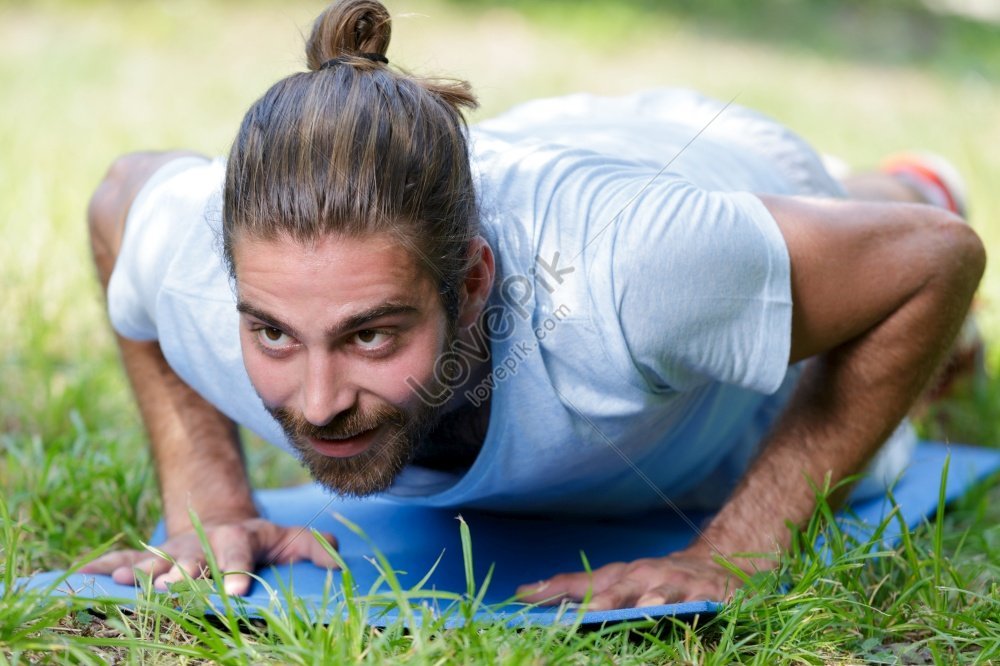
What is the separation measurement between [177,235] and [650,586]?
1.09 meters

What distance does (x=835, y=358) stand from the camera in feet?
7.69

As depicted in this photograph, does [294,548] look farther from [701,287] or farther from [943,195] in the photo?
[943,195]

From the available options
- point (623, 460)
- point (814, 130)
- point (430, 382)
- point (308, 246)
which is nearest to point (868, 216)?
point (623, 460)

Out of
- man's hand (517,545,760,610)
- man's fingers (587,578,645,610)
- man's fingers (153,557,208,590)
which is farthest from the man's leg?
man's fingers (153,557,208,590)

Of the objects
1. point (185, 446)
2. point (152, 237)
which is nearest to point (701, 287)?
point (152, 237)

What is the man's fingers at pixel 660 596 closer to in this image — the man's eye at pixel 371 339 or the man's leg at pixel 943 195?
the man's eye at pixel 371 339

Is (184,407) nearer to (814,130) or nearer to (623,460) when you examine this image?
(623,460)

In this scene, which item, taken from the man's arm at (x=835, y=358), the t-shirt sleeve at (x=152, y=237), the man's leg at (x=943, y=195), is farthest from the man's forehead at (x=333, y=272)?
the man's leg at (x=943, y=195)

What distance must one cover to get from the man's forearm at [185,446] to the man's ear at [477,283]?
0.74 meters

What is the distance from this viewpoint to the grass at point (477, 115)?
188 cm

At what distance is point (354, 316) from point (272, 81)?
5.30 metres

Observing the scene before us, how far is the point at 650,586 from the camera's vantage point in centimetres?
210

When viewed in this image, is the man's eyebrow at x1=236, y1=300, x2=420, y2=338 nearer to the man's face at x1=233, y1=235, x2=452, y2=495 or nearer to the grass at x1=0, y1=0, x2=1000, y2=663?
the man's face at x1=233, y1=235, x2=452, y2=495

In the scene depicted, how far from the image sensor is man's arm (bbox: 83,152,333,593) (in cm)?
234
